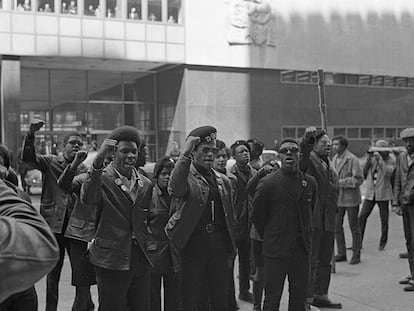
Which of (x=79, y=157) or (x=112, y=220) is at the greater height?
(x=79, y=157)

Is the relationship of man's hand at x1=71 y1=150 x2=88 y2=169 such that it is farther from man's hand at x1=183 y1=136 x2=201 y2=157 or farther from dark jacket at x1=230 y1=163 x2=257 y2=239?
dark jacket at x1=230 y1=163 x2=257 y2=239

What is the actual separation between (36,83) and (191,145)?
26.6 metres

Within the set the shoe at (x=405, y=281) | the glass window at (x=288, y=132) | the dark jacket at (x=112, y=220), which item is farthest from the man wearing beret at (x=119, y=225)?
the glass window at (x=288, y=132)

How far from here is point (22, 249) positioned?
4.40ft

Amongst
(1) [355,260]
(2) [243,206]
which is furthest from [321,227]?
(1) [355,260]

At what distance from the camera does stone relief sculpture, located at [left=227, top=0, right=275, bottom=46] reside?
95.4 feet

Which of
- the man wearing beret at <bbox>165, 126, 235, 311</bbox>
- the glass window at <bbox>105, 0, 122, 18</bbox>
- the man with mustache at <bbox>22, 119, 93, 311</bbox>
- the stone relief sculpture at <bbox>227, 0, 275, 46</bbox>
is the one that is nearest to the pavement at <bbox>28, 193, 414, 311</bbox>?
the man with mustache at <bbox>22, 119, 93, 311</bbox>

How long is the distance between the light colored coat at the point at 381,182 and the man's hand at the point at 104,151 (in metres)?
6.80

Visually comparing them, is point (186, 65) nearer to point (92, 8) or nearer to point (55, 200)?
point (92, 8)

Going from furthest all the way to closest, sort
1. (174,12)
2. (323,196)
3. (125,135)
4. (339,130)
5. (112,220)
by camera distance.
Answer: (339,130), (174,12), (323,196), (125,135), (112,220)

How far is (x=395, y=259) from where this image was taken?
350 inches

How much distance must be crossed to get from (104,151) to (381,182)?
23.2 feet

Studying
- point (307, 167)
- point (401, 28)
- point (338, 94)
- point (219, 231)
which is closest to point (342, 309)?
point (307, 167)

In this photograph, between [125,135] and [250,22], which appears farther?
[250,22]
